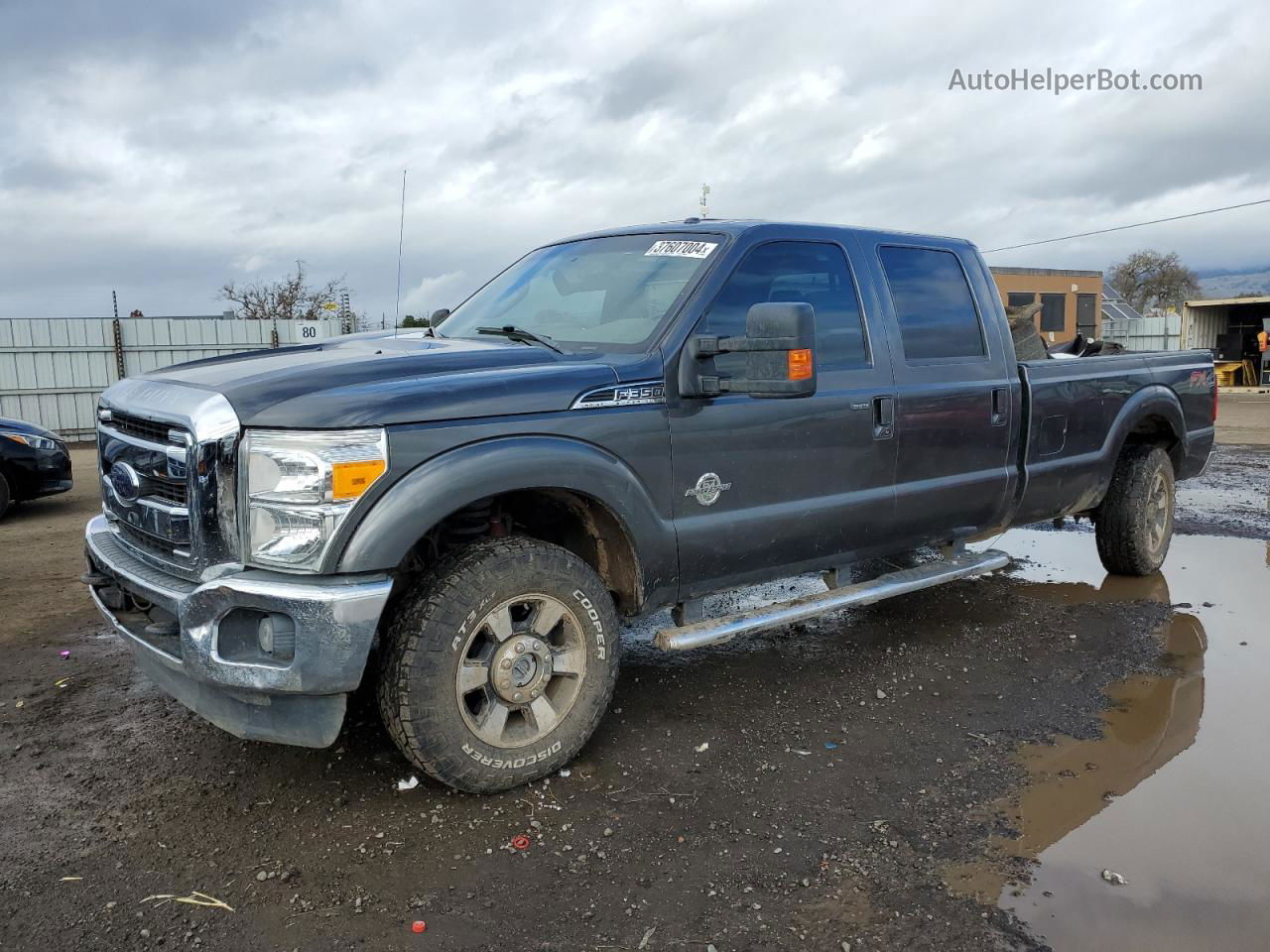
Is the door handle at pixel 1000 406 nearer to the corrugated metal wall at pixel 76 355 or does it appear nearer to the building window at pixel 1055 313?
the corrugated metal wall at pixel 76 355

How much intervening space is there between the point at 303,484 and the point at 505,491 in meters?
0.62

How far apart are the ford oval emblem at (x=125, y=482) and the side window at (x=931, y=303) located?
318 centimetres

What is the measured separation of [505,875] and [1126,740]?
244cm

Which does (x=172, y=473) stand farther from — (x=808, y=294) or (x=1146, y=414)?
(x=1146, y=414)

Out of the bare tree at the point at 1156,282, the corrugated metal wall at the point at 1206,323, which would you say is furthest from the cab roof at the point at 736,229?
the bare tree at the point at 1156,282

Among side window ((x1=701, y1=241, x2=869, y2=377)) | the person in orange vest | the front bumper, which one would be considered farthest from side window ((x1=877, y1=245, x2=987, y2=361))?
the person in orange vest

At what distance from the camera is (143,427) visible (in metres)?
3.23

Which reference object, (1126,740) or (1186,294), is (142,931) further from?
(1186,294)

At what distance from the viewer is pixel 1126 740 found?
12.2 feet

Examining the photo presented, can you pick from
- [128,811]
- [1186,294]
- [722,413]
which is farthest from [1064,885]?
[1186,294]

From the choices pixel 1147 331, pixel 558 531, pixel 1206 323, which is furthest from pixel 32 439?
pixel 1147 331

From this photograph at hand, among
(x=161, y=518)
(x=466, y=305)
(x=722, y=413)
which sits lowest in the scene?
(x=161, y=518)

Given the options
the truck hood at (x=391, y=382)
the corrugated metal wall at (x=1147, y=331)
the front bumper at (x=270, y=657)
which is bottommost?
the front bumper at (x=270, y=657)

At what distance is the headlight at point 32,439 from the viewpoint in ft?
28.4
